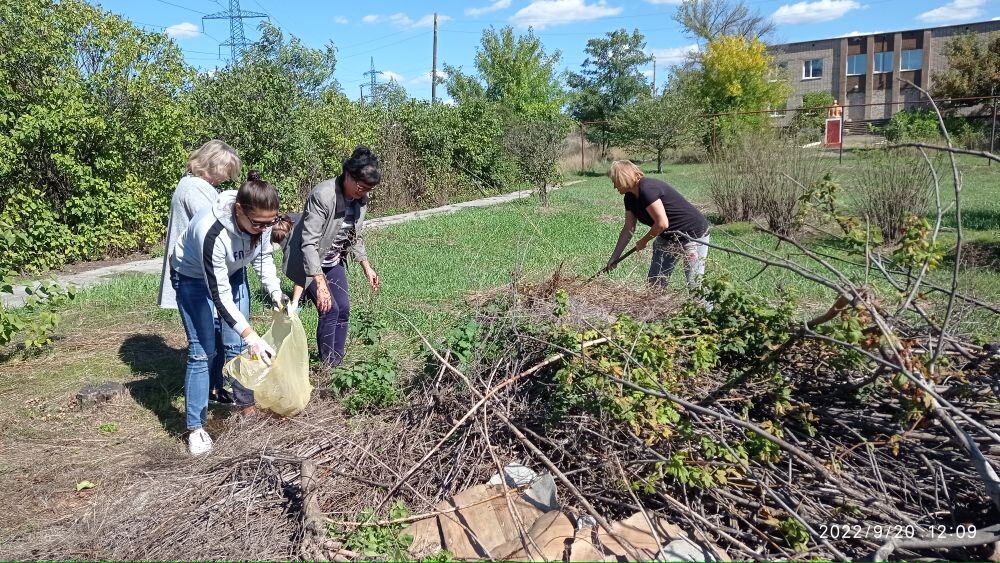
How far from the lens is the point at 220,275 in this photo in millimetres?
3533

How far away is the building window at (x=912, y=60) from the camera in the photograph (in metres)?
46.6

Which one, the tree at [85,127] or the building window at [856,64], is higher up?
the building window at [856,64]

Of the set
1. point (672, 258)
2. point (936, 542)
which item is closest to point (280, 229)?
point (672, 258)

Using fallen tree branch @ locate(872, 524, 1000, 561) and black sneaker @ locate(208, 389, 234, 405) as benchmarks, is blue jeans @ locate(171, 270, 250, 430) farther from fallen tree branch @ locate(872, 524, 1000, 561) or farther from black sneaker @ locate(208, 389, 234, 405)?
fallen tree branch @ locate(872, 524, 1000, 561)

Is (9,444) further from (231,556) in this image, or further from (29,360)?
(231,556)

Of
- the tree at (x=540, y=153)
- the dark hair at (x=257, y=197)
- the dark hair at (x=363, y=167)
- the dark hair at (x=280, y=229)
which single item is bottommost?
the dark hair at (x=280, y=229)

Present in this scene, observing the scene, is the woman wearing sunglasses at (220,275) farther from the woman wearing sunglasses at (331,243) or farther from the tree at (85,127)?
the tree at (85,127)

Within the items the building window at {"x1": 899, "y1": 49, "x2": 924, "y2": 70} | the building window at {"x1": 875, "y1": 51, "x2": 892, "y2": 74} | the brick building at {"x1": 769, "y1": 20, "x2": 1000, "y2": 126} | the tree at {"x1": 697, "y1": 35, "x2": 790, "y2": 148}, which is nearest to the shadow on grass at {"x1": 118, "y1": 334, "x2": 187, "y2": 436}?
the tree at {"x1": 697, "y1": 35, "x2": 790, "y2": 148}

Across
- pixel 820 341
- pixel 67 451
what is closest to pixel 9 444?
pixel 67 451

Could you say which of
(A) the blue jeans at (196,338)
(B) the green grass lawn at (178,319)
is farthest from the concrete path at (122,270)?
(A) the blue jeans at (196,338)

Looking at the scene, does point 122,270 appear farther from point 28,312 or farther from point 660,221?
point 660,221

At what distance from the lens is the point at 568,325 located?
11.7ft

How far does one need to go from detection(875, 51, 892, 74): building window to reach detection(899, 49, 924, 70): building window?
2.45 ft

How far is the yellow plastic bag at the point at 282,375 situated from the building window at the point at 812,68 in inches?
2195
